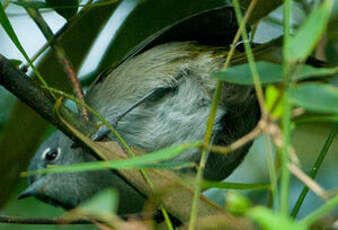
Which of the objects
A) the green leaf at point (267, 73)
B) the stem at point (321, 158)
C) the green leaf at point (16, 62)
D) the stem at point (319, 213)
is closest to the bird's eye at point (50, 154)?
the green leaf at point (16, 62)

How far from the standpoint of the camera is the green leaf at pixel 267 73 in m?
1.00

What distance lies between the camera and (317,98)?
0.90m

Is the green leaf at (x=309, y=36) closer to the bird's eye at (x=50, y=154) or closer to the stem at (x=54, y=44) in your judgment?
the stem at (x=54, y=44)

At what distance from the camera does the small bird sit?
9.09 ft

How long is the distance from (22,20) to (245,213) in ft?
10.1

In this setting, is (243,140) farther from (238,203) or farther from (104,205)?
(104,205)

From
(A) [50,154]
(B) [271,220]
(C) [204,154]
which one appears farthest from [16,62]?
(B) [271,220]

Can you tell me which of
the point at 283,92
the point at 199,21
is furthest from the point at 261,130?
the point at 199,21

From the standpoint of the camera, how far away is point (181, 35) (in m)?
2.87

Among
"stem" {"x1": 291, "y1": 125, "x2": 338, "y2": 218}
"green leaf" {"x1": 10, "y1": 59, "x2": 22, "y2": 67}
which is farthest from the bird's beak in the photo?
"stem" {"x1": 291, "y1": 125, "x2": 338, "y2": 218}

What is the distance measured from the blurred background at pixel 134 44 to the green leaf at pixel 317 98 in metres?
2.08

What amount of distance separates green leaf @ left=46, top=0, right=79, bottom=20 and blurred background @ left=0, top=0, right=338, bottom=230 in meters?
0.75

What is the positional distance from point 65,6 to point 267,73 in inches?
50.2

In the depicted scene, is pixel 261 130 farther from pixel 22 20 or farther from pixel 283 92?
pixel 22 20
